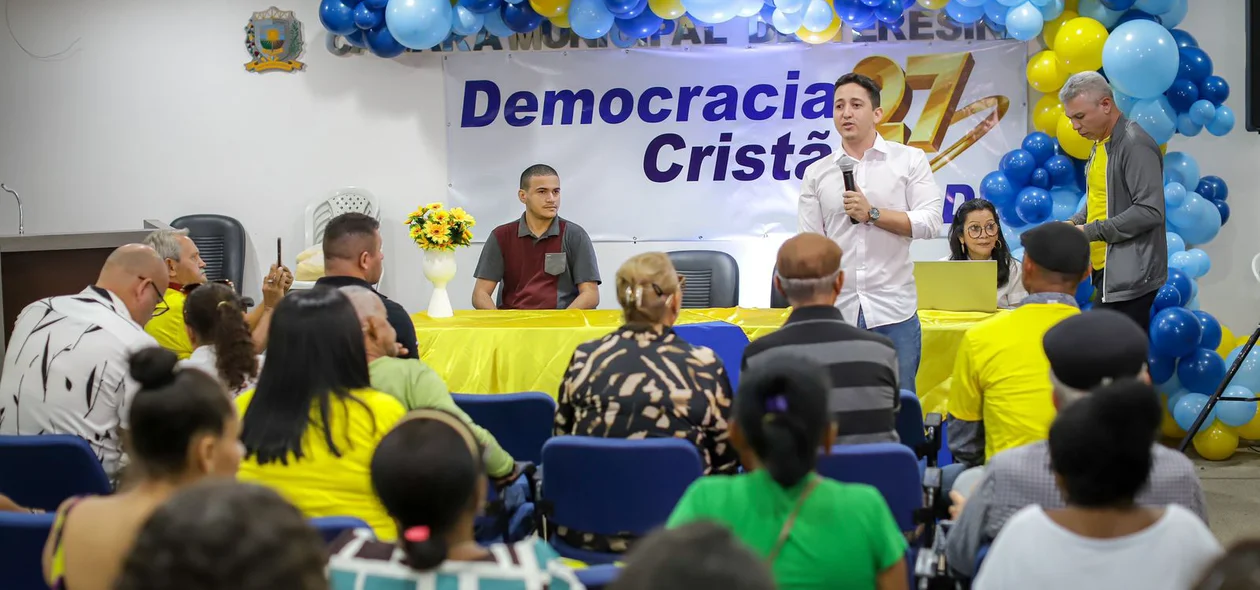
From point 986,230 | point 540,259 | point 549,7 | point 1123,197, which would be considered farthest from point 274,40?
point 1123,197

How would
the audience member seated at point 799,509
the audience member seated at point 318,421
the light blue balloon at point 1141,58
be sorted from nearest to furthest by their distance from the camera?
the audience member seated at point 799,509
the audience member seated at point 318,421
the light blue balloon at point 1141,58

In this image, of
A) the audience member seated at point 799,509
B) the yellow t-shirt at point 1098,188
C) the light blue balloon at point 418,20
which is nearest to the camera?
the audience member seated at point 799,509

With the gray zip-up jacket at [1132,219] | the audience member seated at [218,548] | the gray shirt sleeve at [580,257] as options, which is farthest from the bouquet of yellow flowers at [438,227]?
the audience member seated at [218,548]

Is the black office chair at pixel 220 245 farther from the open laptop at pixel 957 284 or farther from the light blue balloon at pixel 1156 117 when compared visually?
the light blue balloon at pixel 1156 117

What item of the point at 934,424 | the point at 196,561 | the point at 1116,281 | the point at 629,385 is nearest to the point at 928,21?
the point at 1116,281

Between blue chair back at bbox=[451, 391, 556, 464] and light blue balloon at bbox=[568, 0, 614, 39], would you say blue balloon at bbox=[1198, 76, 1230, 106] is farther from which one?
blue chair back at bbox=[451, 391, 556, 464]

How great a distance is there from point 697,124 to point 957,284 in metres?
2.83

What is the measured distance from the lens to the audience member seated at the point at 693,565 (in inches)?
39.6

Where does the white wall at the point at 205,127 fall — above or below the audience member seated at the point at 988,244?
above

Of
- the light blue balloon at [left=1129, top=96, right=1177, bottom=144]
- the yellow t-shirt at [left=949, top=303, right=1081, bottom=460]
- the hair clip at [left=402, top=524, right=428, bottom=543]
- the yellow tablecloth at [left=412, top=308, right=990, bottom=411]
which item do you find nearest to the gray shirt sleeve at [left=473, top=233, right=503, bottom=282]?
the yellow tablecloth at [left=412, top=308, right=990, bottom=411]

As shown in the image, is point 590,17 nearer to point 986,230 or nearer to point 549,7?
point 549,7

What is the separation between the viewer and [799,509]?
178 centimetres

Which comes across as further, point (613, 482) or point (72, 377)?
point (72, 377)

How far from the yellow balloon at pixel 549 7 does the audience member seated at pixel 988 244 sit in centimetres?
250
